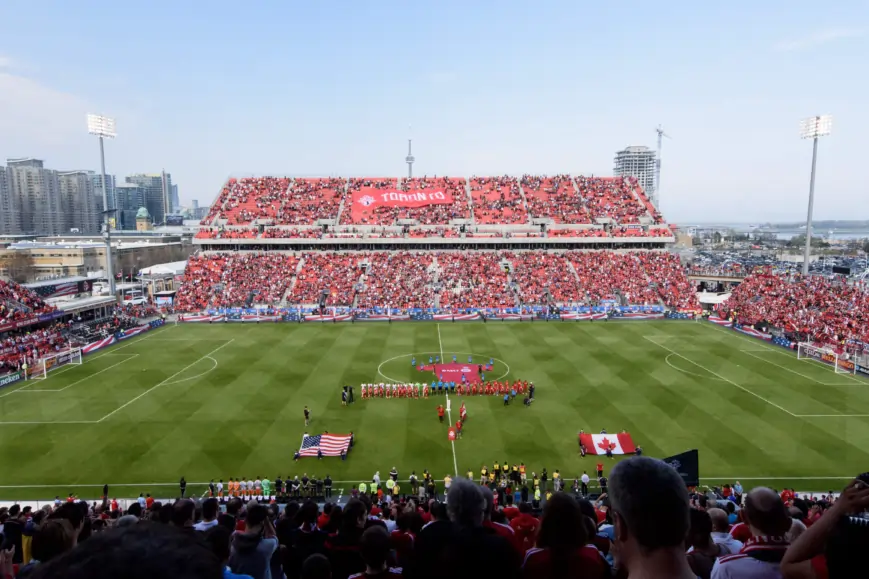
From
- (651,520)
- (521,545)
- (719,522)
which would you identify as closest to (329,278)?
(719,522)

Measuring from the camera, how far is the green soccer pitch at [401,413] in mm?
22516

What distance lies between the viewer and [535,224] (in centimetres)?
7225

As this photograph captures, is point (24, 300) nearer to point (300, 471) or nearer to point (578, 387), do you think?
point (300, 471)

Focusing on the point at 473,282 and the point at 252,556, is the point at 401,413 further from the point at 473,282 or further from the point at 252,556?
the point at 473,282

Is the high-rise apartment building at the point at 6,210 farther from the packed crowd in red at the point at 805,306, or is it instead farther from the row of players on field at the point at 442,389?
the packed crowd in red at the point at 805,306

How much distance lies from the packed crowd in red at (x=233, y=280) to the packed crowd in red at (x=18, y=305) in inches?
531

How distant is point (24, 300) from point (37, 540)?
48.7 meters

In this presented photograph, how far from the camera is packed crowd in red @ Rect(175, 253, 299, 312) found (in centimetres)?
5850

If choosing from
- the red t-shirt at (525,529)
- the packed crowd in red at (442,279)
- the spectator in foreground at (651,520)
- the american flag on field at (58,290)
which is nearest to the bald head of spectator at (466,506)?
the spectator in foreground at (651,520)

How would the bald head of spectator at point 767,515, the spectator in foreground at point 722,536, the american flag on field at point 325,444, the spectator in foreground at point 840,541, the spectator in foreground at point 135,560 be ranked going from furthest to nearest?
1. the american flag on field at point 325,444
2. the spectator in foreground at point 722,536
3. the bald head of spectator at point 767,515
4. the spectator in foreground at point 840,541
5. the spectator in foreground at point 135,560

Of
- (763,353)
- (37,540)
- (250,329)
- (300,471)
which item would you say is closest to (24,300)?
(250,329)

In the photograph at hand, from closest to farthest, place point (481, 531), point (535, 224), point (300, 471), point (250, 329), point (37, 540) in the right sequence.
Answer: point (481, 531) < point (37, 540) < point (300, 471) < point (250, 329) < point (535, 224)

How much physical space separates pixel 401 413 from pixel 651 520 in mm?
26410

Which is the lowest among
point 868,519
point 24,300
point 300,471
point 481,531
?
point 300,471
